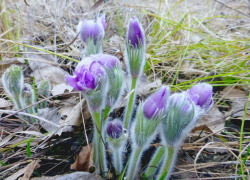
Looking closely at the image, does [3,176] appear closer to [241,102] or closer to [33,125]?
[33,125]

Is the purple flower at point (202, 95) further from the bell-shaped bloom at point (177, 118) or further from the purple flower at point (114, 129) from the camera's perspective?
the purple flower at point (114, 129)

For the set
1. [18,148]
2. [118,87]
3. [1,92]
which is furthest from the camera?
[1,92]

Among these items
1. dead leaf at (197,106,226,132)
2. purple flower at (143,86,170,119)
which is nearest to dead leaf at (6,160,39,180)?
purple flower at (143,86,170,119)

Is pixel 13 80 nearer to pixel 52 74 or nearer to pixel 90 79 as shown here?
pixel 52 74

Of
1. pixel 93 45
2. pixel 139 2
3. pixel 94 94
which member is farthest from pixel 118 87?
pixel 139 2

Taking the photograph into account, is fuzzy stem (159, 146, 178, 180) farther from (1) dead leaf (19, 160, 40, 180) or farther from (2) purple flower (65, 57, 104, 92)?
(1) dead leaf (19, 160, 40, 180)

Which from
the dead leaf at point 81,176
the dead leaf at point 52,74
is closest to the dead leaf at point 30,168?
the dead leaf at point 81,176

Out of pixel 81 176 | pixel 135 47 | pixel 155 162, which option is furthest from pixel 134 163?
pixel 135 47
